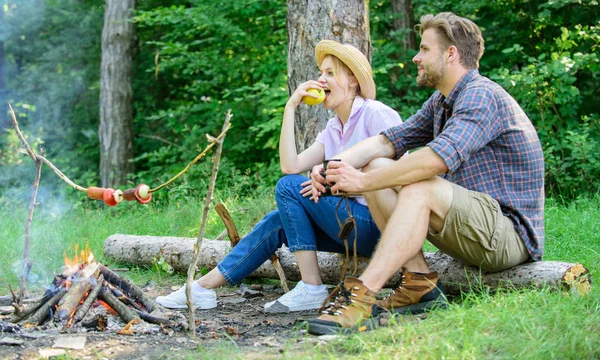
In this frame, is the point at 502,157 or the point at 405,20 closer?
the point at 502,157

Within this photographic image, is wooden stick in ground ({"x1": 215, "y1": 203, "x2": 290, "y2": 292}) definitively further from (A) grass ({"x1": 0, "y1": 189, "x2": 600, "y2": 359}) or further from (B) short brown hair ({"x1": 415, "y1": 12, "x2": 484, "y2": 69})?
(B) short brown hair ({"x1": 415, "y1": 12, "x2": 484, "y2": 69})

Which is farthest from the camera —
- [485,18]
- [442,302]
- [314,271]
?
[485,18]

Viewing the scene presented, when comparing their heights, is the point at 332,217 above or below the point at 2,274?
above

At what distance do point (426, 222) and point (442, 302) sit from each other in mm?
429

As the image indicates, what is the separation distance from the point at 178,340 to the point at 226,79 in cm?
828

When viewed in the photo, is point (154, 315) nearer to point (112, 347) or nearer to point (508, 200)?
point (112, 347)

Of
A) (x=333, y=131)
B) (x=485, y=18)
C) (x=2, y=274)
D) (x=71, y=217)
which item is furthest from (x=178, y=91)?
(x=333, y=131)

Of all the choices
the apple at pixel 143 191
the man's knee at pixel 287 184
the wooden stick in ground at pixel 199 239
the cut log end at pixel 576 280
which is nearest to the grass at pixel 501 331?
the cut log end at pixel 576 280

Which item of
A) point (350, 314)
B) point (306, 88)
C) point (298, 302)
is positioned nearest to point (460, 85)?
point (306, 88)

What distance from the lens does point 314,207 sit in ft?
13.2

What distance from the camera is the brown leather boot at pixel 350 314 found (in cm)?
319

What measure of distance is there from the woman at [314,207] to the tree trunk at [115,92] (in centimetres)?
757

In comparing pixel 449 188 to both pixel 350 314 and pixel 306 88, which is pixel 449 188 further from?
pixel 306 88

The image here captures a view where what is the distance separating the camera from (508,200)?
3.58 meters
